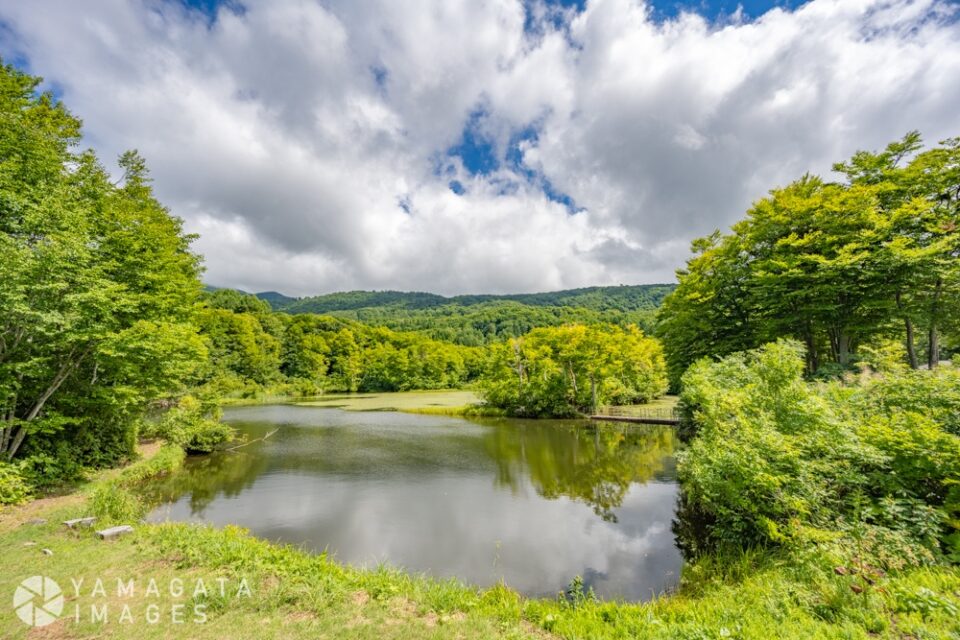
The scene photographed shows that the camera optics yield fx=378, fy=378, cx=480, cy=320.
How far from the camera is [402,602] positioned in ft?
17.3

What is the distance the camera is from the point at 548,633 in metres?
4.70

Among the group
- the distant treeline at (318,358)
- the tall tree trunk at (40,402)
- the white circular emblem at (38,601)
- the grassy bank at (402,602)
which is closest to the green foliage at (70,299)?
the tall tree trunk at (40,402)

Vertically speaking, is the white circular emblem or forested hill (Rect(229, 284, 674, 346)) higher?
forested hill (Rect(229, 284, 674, 346))

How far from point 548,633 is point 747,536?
4976 mm

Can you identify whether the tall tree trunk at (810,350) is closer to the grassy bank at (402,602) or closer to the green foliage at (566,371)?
the grassy bank at (402,602)

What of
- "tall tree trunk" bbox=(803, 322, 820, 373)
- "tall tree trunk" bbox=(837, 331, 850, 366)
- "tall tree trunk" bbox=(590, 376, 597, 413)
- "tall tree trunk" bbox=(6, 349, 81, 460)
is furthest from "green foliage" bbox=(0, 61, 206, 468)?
"tall tree trunk" bbox=(590, 376, 597, 413)

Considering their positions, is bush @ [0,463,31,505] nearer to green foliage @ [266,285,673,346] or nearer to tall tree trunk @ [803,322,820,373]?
tall tree trunk @ [803,322,820,373]

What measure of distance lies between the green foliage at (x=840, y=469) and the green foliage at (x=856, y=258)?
333 inches

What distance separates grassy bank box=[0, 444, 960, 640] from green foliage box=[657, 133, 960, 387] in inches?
495

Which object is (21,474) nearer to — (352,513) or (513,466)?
(352,513)

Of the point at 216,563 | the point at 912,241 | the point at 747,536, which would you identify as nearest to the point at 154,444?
the point at 216,563

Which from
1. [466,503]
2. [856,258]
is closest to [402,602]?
[466,503]

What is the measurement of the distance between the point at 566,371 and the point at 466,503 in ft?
76.2

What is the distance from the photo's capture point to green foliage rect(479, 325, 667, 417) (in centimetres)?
3216
